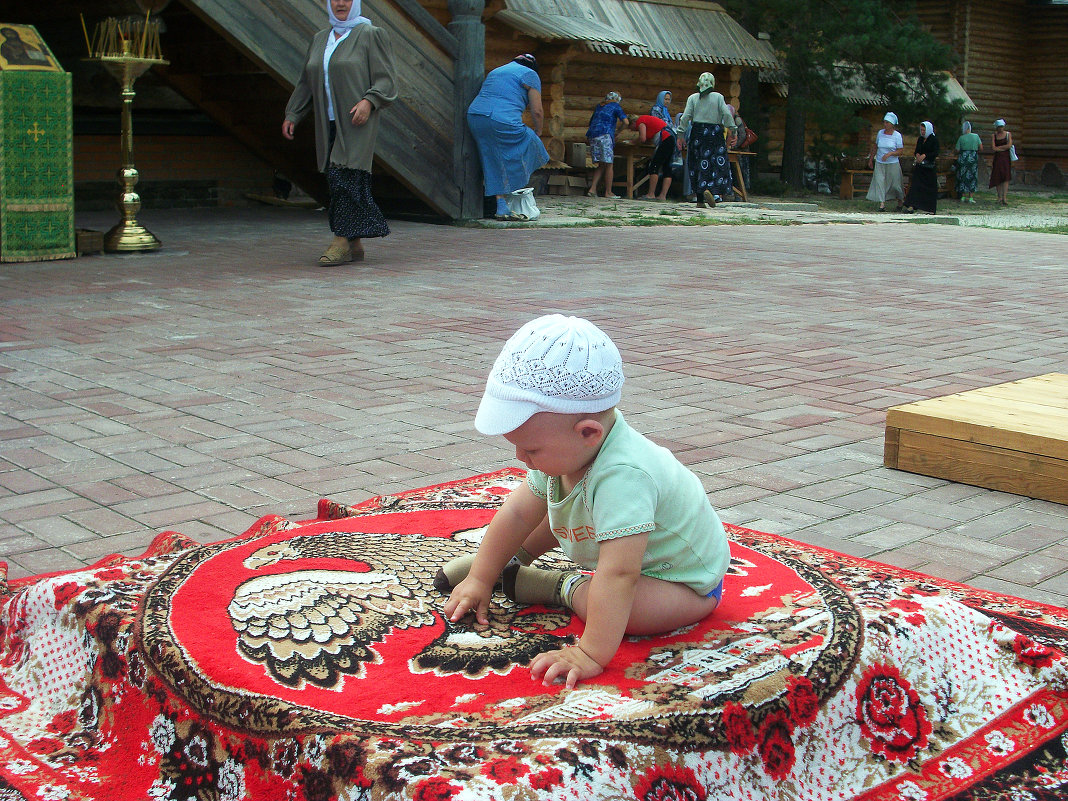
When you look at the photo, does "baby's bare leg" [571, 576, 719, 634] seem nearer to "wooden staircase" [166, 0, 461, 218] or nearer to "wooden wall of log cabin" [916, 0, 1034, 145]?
"wooden staircase" [166, 0, 461, 218]

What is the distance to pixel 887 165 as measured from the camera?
18469 millimetres

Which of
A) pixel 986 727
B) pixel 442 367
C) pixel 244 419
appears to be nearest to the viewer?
pixel 986 727

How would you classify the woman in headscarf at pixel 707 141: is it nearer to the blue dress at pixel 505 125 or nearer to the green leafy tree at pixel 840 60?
the green leafy tree at pixel 840 60

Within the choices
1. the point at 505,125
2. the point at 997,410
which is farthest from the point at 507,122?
the point at 997,410

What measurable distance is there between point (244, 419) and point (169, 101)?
1000 centimetres

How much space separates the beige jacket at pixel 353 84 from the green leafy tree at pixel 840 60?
13.5 meters

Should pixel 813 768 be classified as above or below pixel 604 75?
below

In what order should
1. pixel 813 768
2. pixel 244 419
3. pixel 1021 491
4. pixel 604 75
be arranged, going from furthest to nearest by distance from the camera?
pixel 604 75 < pixel 244 419 < pixel 1021 491 < pixel 813 768

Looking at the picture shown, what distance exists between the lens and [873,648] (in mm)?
2217

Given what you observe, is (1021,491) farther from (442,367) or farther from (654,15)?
(654,15)

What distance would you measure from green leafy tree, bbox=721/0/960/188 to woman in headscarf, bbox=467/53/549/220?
9.78 meters

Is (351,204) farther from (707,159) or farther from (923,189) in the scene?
(923,189)

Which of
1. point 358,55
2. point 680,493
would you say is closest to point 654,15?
point 358,55

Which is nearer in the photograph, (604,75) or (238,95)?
(238,95)
